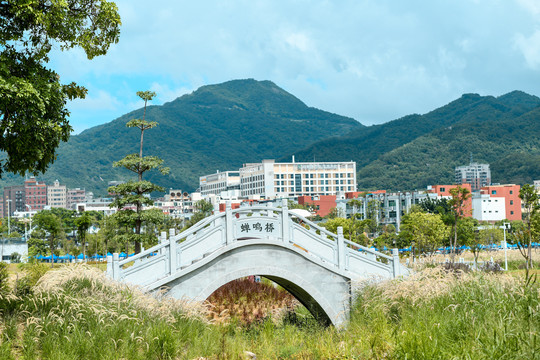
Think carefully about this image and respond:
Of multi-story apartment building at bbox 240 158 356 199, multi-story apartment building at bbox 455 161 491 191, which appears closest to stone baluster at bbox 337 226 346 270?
multi-story apartment building at bbox 240 158 356 199

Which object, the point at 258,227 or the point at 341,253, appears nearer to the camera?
the point at 258,227

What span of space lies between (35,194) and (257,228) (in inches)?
7967

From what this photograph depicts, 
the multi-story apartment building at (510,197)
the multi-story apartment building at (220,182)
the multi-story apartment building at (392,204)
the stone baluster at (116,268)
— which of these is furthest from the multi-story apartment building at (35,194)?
the stone baluster at (116,268)

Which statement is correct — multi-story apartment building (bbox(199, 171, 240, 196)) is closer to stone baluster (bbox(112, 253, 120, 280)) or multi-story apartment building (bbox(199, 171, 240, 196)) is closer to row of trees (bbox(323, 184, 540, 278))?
row of trees (bbox(323, 184, 540, 278))

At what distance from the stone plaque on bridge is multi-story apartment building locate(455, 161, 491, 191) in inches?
5341

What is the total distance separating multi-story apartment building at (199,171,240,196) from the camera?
153875mm

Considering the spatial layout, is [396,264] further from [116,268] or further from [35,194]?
[35,194]

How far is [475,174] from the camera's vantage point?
469 feet

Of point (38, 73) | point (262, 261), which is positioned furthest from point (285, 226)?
point (38, 73)

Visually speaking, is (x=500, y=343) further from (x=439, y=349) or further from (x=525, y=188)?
(x=525, y=188)

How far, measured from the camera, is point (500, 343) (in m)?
6.54

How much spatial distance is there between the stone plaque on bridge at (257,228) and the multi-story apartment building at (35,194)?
198702mm

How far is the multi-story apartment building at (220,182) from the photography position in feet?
505

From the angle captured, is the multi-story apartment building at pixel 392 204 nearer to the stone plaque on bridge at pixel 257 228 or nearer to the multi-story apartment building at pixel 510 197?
the multi-story apartment building at pixel 510 197
